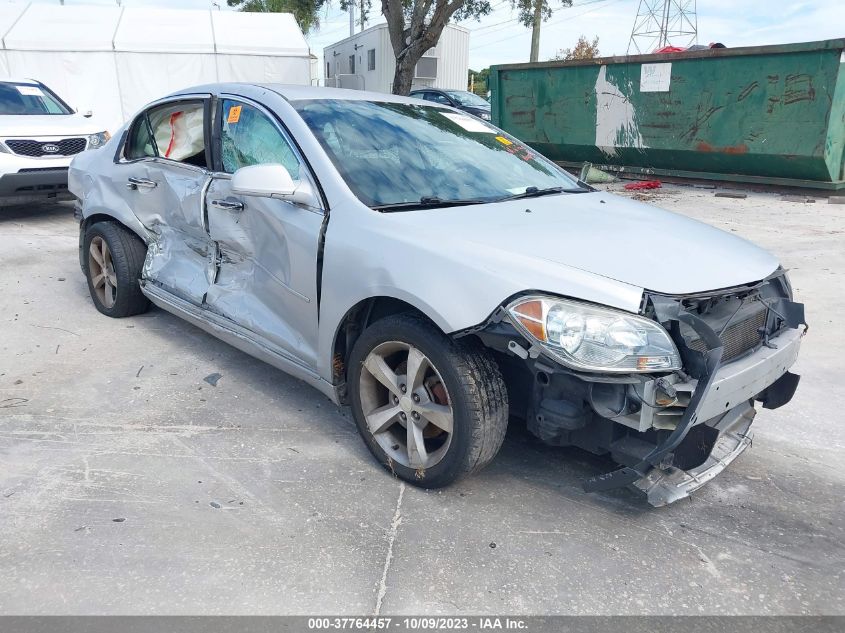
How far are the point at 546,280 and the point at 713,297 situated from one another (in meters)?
0.62

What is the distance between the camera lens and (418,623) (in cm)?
225

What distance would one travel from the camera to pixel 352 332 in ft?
10.3

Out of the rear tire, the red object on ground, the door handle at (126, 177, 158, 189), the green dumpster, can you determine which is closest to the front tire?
the door handle at (126, 177, 158, 189)

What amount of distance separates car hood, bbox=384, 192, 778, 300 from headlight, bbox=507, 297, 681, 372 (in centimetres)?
14

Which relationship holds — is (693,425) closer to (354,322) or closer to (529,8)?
(354,322)

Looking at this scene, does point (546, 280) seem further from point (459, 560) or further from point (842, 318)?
point (842, 318)

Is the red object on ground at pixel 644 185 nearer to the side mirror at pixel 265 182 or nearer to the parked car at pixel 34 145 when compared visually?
the parked car at pixel 34 145

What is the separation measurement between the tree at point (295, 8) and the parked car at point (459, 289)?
60.9 ft

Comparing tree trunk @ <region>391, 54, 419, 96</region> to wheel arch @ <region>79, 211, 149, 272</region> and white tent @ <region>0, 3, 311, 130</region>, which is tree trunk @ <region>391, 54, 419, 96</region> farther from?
wheel arch @ <region>79, 211, 149, 272</region>

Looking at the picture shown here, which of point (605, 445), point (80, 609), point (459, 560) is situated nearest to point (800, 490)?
point (605, 445)

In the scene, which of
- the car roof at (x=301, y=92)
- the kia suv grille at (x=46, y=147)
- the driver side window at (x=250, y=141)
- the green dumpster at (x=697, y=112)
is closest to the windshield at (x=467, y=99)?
the green dumpster at (x=697, y=112)

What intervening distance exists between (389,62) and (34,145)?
67.2 ft

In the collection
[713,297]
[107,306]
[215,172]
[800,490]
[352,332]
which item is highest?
[215,172]

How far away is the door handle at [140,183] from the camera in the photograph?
14.5ft
